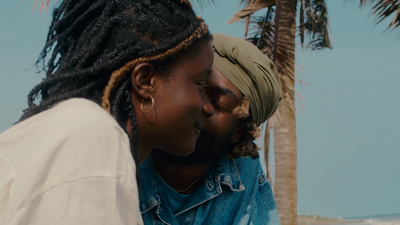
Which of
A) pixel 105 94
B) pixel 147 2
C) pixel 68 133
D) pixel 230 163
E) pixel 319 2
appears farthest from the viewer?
pixel 319 2

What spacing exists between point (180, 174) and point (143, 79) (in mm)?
1239

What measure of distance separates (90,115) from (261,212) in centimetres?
193

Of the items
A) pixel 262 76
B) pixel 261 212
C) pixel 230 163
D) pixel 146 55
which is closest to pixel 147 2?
pixel 146 55

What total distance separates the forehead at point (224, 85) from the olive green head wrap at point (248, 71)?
2 cm

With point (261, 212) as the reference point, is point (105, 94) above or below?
above

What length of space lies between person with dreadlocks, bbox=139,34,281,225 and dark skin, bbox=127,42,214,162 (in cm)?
78

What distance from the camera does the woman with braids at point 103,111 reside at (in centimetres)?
130

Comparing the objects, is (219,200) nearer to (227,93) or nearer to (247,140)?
(247,140)

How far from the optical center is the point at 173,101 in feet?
6.02

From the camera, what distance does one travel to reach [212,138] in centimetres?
277

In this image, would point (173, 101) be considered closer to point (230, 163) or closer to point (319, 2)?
point (230, 163)

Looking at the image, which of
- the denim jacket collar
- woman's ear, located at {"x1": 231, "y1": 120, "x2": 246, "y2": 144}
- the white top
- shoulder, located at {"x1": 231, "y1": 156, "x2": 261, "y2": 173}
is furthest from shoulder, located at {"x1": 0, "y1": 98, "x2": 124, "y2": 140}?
shoulder, located at {"x1": 231, "y1": 156, "x2": 261, "y2": 173}

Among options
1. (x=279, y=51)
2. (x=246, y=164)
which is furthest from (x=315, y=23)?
(x=246, y=164)

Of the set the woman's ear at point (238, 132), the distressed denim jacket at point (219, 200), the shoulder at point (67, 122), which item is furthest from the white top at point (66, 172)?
the woman's ear at point (238, 132)
